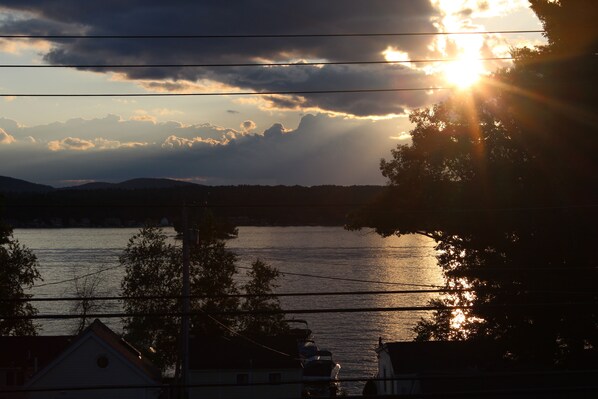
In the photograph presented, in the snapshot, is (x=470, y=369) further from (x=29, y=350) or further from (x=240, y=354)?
(x=29, y=350)

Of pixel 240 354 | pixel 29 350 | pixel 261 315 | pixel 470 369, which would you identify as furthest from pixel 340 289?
pixel 470 369

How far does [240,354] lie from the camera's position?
25.1 metres

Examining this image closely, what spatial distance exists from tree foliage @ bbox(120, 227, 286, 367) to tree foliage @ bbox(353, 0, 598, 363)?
18748 millimetres

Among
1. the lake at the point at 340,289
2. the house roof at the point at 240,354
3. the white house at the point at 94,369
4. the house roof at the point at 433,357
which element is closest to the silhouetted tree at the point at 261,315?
the lake at the point at 340,289

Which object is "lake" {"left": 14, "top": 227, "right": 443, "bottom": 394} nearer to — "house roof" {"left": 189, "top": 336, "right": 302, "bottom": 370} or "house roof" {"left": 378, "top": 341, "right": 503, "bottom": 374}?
"house roof" {"left": 378, "top": 341, "right": 503, "bottom": 374}

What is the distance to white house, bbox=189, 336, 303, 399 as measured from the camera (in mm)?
24656

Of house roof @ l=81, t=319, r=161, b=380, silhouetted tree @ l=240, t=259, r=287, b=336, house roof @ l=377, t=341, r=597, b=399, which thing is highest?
silhouetted tree @ l=240, t=259, r=287, b=336

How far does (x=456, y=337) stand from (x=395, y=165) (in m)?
5.01

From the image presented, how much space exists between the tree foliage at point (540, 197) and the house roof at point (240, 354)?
856 centimetres

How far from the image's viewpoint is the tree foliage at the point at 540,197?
15.4m

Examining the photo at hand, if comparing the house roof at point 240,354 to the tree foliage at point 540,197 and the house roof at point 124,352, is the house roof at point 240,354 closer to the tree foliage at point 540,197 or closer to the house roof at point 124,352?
the house roof at point 124,352

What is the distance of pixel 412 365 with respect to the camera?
24.8m

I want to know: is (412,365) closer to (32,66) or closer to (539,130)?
(539,130)

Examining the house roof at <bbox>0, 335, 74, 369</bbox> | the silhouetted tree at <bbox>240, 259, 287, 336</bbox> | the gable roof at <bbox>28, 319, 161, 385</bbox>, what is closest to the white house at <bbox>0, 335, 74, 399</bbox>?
the house roof at <bbox>0, 335, 74, 369</bbox>
